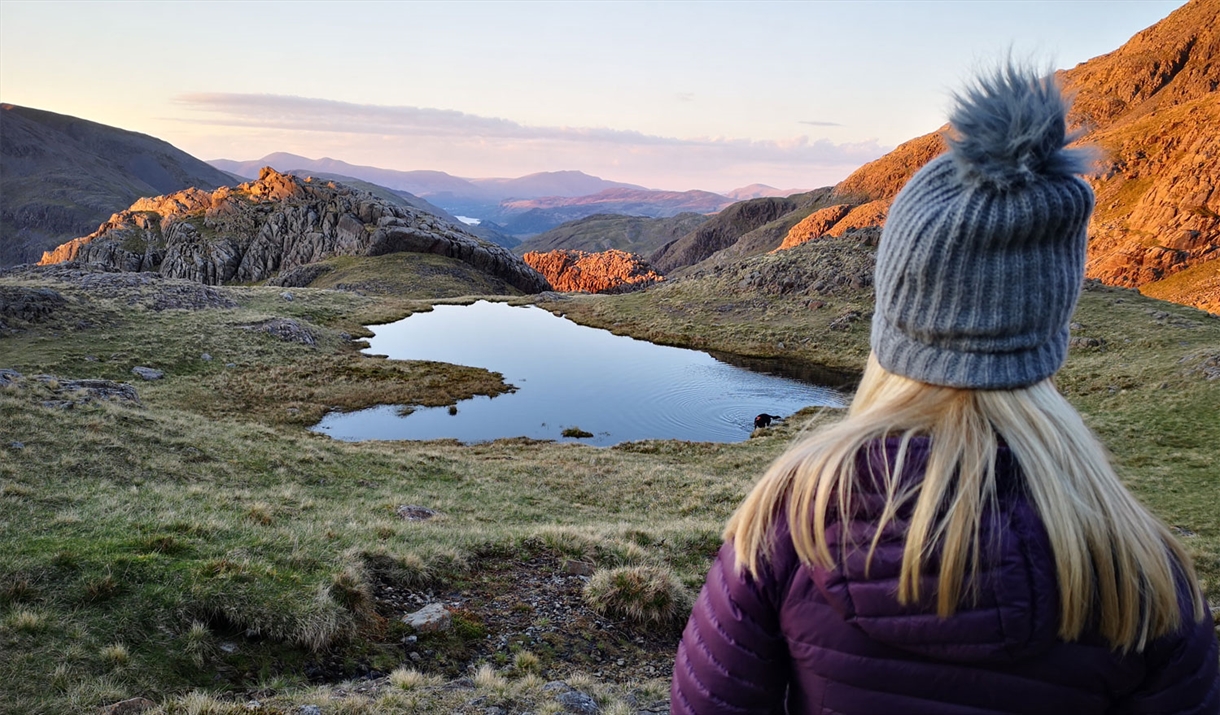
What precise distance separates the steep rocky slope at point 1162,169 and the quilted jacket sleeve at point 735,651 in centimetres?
6408

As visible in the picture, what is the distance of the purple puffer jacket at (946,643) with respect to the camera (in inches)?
79.6

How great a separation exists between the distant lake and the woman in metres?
30.9

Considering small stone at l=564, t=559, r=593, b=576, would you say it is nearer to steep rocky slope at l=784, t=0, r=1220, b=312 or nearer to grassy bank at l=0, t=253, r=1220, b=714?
grassy bank at l=0, t=253, r=1220, b=714

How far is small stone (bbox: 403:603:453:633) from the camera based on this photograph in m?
Result: 8.98

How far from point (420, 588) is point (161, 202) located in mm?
169080

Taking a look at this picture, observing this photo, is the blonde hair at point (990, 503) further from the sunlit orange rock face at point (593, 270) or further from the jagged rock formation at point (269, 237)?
the sunlit orange rock face at point (593, 270)

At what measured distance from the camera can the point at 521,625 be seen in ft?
31.5

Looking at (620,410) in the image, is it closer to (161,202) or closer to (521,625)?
(521,625)

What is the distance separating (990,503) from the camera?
2111 mm

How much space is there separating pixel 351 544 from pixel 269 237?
138190 mm

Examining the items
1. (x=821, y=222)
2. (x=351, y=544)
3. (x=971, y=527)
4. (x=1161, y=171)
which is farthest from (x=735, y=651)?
(x=821, y=222)

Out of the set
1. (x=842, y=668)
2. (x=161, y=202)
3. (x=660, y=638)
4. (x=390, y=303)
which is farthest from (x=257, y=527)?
(x=161, y=202)

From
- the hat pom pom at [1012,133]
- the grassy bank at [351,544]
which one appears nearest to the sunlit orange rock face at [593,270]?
the grassy bank at [351,544]

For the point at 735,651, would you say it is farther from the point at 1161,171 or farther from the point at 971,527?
the point at 1161,171
